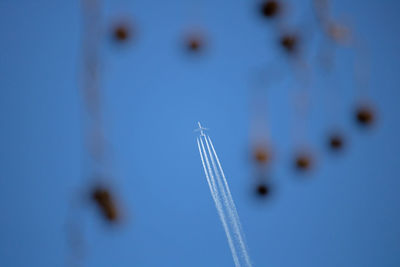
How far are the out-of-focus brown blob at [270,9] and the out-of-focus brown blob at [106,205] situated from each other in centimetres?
155

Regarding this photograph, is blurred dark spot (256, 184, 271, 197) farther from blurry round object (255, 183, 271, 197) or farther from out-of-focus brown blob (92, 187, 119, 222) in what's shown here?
out-of-focus brown blob (92, 187, 119, 222)

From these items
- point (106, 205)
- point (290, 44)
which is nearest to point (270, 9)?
point (290, 44)

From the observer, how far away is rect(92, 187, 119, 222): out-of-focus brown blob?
7.00ft

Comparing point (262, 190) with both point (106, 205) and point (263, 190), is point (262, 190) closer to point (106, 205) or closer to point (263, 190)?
point (263, 190)

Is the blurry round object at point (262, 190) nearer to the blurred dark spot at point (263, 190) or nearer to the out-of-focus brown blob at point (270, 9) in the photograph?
the blurred dark spot at point (263, 190)

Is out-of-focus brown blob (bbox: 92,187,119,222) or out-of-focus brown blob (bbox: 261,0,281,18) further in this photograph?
out-of-focus brown blob (bbox: 261,0,281,18)

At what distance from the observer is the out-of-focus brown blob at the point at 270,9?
3019 millimetres

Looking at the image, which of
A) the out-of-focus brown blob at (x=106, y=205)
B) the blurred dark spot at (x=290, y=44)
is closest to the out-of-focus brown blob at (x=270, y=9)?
the blurred dark spot at (x=290, y=44)

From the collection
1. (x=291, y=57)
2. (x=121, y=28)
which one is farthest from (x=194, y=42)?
(x=291, y=57)

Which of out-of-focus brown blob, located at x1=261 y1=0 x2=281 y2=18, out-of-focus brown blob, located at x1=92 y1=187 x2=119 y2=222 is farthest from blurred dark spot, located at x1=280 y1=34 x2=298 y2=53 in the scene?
out-of-focus brown blob, located at x1=92 y1=187 x2=119 y2=222

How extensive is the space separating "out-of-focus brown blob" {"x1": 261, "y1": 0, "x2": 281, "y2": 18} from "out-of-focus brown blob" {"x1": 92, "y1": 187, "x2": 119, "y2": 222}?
155cm

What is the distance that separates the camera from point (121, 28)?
3.22 m

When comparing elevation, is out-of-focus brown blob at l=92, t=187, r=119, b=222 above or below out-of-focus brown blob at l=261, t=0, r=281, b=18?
below

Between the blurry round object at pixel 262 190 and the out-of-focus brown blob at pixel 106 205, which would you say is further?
the blurry round object at pixel 262 190
